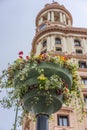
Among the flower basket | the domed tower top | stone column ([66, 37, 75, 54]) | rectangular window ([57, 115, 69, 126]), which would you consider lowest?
the flower basket

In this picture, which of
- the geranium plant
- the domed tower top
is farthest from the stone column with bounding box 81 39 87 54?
the geranium plant

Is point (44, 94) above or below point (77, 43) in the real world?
below

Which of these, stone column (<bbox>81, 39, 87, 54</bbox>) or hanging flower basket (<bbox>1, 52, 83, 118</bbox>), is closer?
hanging flower basket (<bbox>1, 52, 83, 118</bbox>)

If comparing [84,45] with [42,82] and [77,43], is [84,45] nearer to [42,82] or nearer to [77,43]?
[77,43]

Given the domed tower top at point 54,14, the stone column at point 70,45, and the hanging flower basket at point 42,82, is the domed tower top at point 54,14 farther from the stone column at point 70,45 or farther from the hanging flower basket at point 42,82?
the hanging flower basket at point 42,82

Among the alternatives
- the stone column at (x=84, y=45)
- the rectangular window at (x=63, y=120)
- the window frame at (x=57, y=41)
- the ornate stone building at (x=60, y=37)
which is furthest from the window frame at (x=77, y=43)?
the rectangular window at (x=63, y=120)

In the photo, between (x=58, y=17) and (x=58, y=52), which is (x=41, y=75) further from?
(x=58, y=17)

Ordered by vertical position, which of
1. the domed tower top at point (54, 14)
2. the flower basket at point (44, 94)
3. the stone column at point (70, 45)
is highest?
the domed tower top at point (54, 14)

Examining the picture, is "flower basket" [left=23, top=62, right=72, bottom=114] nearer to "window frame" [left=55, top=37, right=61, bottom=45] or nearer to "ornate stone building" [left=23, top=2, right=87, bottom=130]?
"ornate stone building" [left=23, top=2, right=87, bottom=130]

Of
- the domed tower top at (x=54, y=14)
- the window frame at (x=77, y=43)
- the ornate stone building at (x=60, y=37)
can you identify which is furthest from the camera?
the domed tower top at (x=54, y=14)

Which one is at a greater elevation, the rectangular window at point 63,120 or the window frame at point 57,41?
the window frame at point 57,41

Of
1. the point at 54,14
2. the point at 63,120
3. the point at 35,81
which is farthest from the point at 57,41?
the point at 35,81

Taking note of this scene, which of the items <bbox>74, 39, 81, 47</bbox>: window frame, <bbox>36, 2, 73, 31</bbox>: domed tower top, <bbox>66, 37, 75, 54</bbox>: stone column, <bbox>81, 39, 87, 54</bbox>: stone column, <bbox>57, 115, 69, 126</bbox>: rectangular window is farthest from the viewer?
<bbox>36, 2, 73, 31</bbox>: domed tower top

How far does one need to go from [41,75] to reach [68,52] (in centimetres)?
2819
